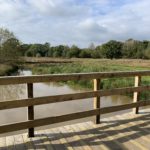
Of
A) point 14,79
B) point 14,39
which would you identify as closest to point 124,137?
point 14,79

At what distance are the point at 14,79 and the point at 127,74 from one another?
2480 millimetres

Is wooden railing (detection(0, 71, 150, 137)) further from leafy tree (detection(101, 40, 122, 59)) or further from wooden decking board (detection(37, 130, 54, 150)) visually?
leafy tree (detection(101, 40, 122, 59))

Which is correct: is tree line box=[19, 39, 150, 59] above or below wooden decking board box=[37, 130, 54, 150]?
above

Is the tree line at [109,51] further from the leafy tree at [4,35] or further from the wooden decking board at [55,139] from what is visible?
the wooden decking board at [55,139]

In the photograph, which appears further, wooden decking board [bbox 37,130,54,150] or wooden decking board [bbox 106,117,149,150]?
wooden decking board [bbox 106,117,149,150]

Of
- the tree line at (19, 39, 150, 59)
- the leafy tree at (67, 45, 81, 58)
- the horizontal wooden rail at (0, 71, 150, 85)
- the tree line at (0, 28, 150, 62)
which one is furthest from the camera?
the leafy tree at (67, 45, 81, 58)

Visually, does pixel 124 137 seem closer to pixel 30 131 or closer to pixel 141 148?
pixel 141 148

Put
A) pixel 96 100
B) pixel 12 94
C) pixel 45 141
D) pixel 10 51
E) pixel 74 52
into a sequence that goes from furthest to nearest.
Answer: pixel 74 52
pixel 10 51
pixel 12 94
pixel 96 100
pixel 45 141

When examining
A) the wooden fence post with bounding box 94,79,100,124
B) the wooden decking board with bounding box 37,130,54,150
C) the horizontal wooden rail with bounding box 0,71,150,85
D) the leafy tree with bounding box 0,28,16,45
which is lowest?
the wooden decking board with bounding box 37,130,54,150

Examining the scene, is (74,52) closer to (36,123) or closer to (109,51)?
(109,51)

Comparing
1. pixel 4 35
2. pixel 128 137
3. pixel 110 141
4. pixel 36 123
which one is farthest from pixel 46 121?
pixel 4 35

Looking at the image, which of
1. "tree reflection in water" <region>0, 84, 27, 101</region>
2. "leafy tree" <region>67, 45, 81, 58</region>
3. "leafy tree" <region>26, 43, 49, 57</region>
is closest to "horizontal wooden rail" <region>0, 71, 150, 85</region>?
"tree reflection in water" <region>0, 84, 27, 101</region>

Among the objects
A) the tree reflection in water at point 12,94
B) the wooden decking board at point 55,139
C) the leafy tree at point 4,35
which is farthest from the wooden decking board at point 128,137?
the leafy tree at point 4,35

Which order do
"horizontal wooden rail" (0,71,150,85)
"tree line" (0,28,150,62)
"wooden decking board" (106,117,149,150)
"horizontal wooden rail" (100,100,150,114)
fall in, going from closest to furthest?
"horizontal wooden rail" (0,71,150,85) < "wooden decking board" (106,117,149,150) < "horizontal wooden rail" (100,100,150,114) < "tree line" (0,28,150,62)
